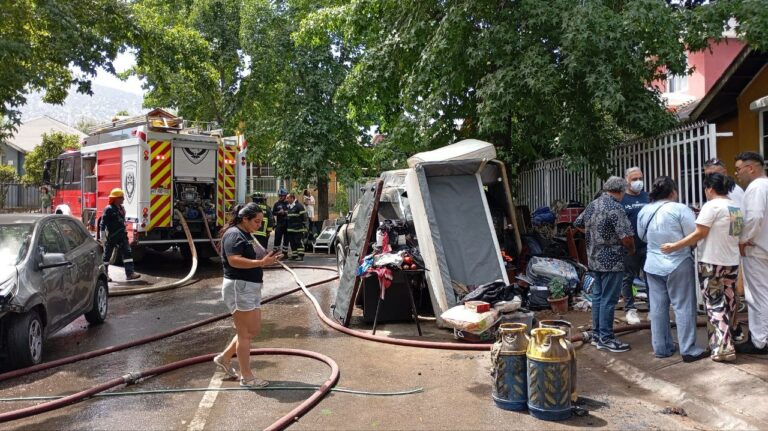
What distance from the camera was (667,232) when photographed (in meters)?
5.29

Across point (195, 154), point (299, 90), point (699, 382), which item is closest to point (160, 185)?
point (195, 154)

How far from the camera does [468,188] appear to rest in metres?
8.06

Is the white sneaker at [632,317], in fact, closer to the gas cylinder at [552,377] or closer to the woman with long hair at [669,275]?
the woman with long hair at [669,275]

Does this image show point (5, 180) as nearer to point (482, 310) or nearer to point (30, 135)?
point (30, 135)

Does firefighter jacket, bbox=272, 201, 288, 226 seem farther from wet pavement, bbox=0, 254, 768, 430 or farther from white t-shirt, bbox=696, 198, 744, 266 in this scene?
white t-shirt, bbox=696, 198, 744, 266

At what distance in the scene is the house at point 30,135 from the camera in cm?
4075

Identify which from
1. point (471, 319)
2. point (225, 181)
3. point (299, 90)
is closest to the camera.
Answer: point (471, 319)

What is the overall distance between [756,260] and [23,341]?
701 centimetres

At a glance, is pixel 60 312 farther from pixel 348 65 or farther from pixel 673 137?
pixel 348 65

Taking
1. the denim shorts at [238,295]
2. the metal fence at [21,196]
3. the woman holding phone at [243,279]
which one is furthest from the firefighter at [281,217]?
the metal fence at [21,196]

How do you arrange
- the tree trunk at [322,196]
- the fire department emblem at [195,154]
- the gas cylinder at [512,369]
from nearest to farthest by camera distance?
the gas cylinder at [512,369] < the fire department emblem at [195,154] < the tree trunk at [322,196]

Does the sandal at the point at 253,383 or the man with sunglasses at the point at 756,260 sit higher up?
A: the man with sunglasses at the point at 756,260

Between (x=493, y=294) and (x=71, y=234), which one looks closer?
(x=493, y=294)

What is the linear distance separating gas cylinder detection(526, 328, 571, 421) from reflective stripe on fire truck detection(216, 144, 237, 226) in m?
10.7
